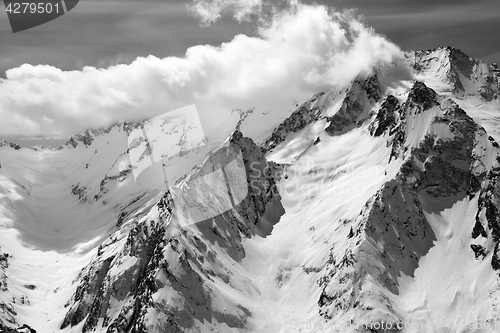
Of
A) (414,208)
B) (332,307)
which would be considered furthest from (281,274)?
(414,208)

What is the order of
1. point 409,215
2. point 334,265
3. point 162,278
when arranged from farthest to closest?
point 409,215 → point 334,265 → point 162,278

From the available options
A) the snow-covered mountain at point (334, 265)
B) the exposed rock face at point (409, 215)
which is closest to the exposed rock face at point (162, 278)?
the snow-covered mountain at point (334, 265)

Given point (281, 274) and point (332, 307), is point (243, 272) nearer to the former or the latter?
point (281, 274)

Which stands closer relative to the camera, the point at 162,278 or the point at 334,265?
the point at 162,278

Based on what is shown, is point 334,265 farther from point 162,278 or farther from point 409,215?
point 162,278

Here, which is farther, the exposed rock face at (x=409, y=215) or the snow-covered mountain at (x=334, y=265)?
the exposed rock face at (x=409, y=215)

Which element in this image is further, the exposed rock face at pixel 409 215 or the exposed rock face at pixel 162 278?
the exposed rock face at pixel 409 215

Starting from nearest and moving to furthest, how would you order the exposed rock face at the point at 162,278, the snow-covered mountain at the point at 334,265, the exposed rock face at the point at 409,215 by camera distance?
the exposed rock face at the point at 162,278 < the snow-covered mountain at the point at 334,265 < the exposed rock face at the point at 409,215

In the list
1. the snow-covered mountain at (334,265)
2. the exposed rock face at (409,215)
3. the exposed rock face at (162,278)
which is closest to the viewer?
the exposed rock face at (162,278)

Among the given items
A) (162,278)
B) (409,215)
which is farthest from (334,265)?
(162,278)

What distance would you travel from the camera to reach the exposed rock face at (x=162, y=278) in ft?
484

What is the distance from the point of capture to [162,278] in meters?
151

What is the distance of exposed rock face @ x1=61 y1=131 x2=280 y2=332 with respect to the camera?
147 m

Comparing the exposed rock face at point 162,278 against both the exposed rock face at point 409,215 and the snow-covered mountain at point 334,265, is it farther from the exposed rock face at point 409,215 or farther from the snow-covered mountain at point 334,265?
the exposed rock face at point 409,215
